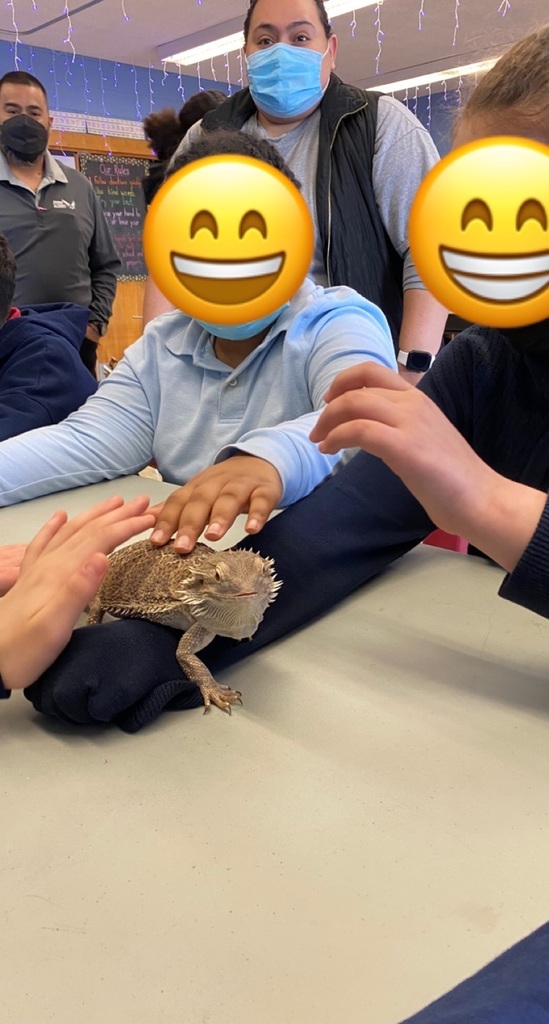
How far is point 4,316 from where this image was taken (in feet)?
4.96

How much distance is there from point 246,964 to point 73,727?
323 mm

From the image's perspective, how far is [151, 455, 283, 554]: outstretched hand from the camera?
698mm

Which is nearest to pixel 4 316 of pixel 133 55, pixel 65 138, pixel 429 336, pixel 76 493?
pixel 76 493

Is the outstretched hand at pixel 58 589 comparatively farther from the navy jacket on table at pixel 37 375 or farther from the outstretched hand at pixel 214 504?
the navy jacket on table at pixel 37 375

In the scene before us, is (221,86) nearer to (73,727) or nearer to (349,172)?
(349,172)

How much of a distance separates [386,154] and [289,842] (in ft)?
3.07

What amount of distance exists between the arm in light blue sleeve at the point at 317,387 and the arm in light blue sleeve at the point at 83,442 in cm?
40

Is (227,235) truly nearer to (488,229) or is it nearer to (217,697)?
(488,229)

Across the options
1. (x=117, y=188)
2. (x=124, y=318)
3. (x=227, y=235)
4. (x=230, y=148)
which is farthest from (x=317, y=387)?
(x=117, y=188)

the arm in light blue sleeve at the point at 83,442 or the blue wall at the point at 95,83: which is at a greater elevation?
the blue wall at the point at 95,83

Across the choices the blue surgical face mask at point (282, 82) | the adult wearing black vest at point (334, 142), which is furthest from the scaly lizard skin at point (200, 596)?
the blue surgical face mask at point (282, 82)

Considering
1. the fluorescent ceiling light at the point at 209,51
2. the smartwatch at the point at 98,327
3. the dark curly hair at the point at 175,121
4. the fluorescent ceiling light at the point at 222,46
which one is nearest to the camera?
the dark curly hair at the point at 175,121

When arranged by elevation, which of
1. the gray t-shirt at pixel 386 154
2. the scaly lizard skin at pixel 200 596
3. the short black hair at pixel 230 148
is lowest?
the scaly lizard skin at pixel 200 596

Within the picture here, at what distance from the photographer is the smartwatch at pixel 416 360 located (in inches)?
37.9
